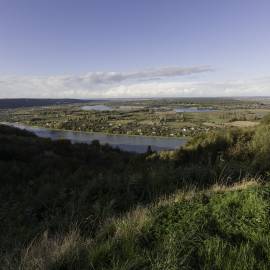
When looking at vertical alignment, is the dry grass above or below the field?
above

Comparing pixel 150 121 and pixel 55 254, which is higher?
pixel 55 254

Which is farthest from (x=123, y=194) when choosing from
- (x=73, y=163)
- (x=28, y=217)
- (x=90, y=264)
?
(x=73, y=163)

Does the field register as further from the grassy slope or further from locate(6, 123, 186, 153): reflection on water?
the grassy slope

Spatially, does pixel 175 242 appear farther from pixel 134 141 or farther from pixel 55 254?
pixel 134 141

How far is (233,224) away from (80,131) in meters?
55.0

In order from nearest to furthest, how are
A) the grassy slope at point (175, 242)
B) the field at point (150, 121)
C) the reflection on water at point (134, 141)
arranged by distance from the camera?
the grassy slope at point (175, 242)
the reflection on water at point (134, 141)
the field at point (150, 121)

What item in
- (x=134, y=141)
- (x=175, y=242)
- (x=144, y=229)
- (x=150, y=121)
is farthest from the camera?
(x=150, y=121)

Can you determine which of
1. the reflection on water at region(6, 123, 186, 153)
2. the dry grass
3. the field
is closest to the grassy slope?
the dry grass

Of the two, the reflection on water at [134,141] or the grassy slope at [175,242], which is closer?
the grassy slope at [175,242]

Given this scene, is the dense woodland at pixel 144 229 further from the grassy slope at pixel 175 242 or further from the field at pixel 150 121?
the field at pixel 150 121

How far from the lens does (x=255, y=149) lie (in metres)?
11.3

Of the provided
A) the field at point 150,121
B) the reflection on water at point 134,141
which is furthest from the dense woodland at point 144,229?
the reflection on water at point 134,141

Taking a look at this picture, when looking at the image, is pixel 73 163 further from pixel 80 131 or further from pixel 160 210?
pixel 80 131

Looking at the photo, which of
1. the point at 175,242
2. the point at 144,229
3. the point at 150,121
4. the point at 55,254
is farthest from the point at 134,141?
the point at 55,254
